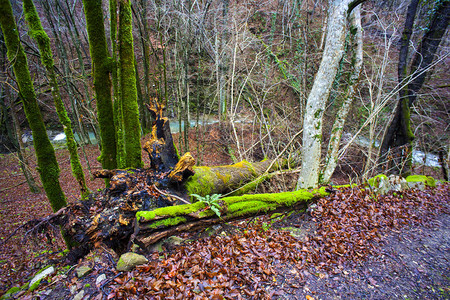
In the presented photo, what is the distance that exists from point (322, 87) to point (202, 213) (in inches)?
164

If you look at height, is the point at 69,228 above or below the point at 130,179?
below

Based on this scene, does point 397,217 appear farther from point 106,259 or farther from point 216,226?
point 106,259

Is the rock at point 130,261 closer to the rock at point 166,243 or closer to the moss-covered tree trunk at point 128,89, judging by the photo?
the rock at point 166,243

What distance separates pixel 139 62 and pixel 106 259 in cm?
1796

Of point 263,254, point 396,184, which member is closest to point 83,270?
point 263,254

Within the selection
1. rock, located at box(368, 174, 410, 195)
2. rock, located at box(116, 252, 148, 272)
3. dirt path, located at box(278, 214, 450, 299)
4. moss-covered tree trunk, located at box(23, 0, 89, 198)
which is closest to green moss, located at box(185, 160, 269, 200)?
rock, located at box(116, 252, 148, 272)

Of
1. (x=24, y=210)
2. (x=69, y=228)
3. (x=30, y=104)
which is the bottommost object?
(x=24, y=210)

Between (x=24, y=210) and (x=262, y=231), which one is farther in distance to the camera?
(x=24, y=210)

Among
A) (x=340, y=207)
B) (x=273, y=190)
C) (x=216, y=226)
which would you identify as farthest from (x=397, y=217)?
(x=216, y=226)

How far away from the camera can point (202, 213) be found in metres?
3.43

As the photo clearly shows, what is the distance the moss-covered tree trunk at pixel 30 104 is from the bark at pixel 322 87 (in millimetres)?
6348

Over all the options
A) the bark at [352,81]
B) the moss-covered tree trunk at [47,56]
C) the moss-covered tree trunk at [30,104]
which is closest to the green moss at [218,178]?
the bark at [352,81]

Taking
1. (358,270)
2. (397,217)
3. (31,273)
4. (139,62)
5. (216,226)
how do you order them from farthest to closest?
1. (139,62)
2. (397,217)
3. (216,226)
4. (31,273)
5. (358,270)

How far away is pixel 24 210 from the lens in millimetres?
8625
